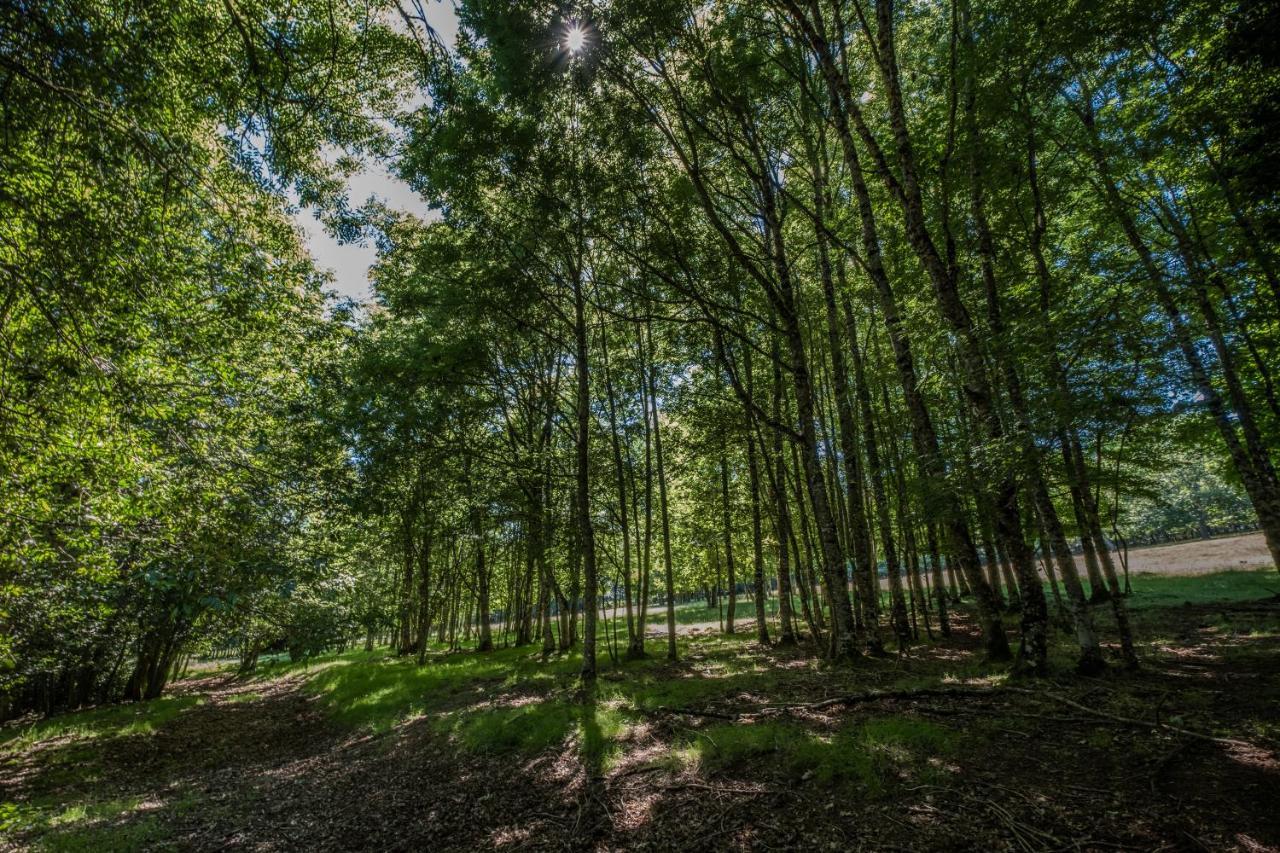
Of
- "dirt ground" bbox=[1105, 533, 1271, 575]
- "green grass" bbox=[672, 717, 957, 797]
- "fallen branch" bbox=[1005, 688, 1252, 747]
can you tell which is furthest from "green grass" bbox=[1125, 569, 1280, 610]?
"green grass" bbox=[672, 717, 957, 797]

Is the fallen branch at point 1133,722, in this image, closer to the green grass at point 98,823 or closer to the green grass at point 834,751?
the green grass at point 834,751

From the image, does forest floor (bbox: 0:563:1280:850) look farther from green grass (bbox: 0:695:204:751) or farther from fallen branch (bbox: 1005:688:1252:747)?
green grass (bbox: 0:695:204:751)

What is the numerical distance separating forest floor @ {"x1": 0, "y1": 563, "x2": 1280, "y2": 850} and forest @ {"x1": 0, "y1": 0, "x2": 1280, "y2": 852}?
69 mm

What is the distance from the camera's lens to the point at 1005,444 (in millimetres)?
6309

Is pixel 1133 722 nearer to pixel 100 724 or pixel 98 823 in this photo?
pixel 98 823

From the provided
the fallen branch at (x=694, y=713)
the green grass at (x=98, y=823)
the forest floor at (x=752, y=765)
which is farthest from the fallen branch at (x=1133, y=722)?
the green grass at (x=98, y=823)

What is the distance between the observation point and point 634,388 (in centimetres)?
1869

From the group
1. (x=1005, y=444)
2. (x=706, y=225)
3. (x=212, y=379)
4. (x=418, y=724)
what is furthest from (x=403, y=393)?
(x=1005, y=444)

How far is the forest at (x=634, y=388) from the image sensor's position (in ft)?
15.4

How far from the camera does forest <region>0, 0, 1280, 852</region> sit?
4.70m

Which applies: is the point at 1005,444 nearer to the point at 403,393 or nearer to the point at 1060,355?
the point at 1060,355

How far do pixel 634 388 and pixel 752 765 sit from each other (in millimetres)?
13876

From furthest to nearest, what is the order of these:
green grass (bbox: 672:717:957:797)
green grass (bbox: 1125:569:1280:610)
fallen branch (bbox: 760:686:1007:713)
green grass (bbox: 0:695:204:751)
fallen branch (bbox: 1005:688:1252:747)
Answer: green grass (bbox: 1125:569:1280:610) < green grass (bbox: 0:695:204:751) < fallen branch (bbox: 760:686:1007:713) < green grass (bbox: 672:717:957:797) < fallen branch (bbox: 1005:688:1252:747)

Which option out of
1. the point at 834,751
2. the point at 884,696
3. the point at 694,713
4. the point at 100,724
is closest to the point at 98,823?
the point at 694,713
